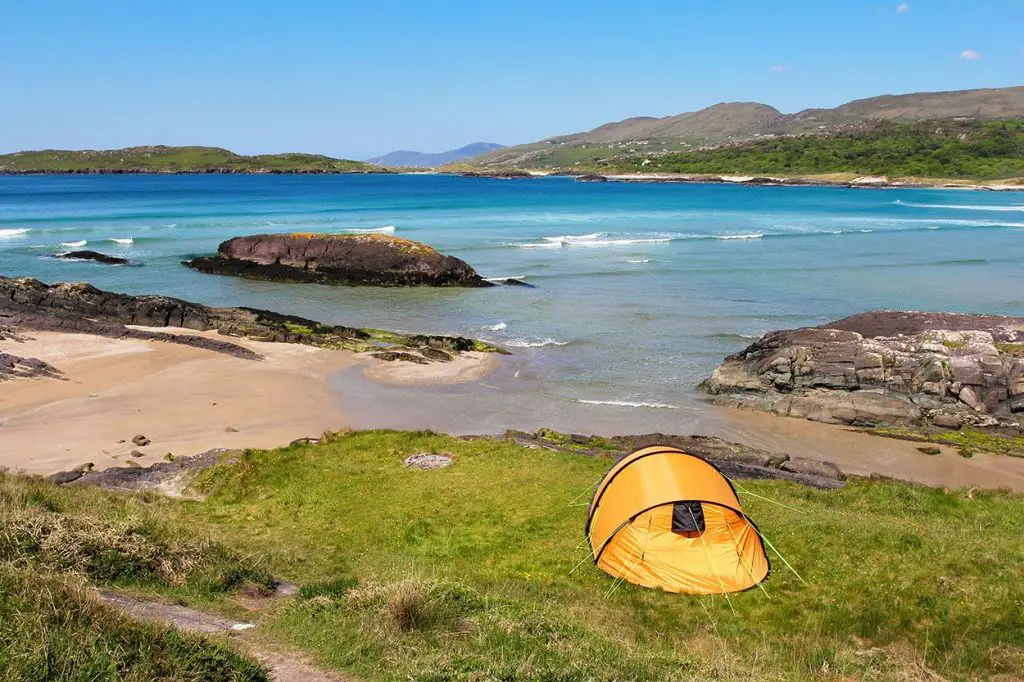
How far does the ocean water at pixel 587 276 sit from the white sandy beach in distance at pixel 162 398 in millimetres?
1845

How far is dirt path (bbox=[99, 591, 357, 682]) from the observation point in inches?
296

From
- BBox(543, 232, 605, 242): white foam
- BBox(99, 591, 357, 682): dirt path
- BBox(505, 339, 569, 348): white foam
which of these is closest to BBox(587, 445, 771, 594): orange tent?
BBox(99, 591, 357, 682): dirt path

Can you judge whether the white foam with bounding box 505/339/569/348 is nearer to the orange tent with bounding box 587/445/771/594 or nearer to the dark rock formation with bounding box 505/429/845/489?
the dark rock formation with bounding box 505/429/845/489

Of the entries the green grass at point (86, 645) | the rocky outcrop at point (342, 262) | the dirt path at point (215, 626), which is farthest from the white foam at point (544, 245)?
the green grass at point (86, 645)

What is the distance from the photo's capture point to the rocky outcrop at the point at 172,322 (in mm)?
31219

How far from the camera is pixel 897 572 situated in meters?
12.0

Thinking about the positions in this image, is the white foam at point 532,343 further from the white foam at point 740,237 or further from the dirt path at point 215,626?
the white foam at point 740,237

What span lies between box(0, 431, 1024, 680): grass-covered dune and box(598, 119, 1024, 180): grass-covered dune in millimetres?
161476

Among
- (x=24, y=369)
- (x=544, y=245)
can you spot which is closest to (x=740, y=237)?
(x=544, y=245)

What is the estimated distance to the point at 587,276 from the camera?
4919 centimetres

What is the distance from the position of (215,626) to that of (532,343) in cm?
2470

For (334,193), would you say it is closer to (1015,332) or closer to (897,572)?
(1015,332)

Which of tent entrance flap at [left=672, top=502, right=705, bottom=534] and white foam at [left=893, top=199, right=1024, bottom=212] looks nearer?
tent entrance flap at [left=672, top=502, right=705, bottom=534]

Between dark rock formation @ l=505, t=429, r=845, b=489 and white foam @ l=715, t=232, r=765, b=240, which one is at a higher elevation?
white foam @ l=715, t=232, r=765, b=240
